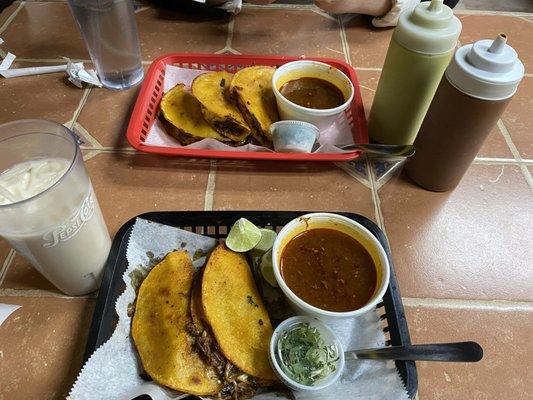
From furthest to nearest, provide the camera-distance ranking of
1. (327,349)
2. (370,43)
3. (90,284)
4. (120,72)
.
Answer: (370,43)
(120,72)
(90,284)
(327,349)

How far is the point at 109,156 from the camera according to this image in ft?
3.59

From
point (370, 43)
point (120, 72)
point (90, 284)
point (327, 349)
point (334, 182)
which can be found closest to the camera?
point (327, 349)

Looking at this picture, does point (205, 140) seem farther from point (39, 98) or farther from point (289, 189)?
point (39, 98)

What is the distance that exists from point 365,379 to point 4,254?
0.77 m

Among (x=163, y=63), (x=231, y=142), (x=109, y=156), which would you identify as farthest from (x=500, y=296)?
(x=163, y=63)

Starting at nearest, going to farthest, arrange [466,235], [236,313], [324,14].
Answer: [236,313] < [466,235] < [324,14]

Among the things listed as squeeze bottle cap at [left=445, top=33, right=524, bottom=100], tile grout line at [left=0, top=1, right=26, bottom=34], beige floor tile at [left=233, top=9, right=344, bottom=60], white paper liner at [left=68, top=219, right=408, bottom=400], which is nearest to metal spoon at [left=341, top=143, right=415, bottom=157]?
squeeze bottle cap at [left=445, top=33, right=524, bottom=100]

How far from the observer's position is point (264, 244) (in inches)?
32.7

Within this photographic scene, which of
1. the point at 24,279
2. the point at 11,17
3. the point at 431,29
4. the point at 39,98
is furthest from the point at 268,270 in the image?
the point at 11,17

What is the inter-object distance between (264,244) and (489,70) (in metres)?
0.55

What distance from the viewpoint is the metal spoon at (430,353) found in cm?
57

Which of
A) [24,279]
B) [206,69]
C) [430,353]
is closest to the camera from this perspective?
[430,353]

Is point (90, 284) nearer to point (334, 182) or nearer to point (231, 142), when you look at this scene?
point (231, 142)

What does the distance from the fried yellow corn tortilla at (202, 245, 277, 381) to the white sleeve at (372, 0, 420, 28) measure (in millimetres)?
1194
